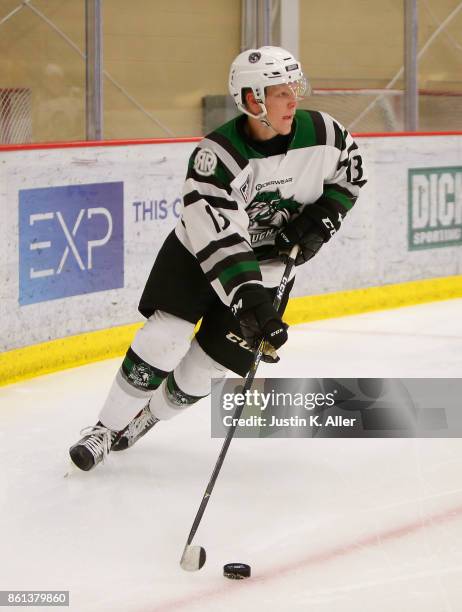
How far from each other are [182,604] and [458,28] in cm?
626

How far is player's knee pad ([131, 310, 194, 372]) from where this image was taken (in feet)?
9.10

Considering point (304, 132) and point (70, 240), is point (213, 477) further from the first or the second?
point (70, 240)

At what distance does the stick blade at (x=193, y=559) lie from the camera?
2.22 m

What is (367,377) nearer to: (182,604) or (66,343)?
(66,343)

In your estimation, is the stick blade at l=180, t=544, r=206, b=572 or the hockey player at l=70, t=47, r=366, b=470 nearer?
the stick blade at l=180, t=544, r=206, b=572

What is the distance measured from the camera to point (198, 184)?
8.51 feet

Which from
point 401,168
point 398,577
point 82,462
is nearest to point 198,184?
point 82,462

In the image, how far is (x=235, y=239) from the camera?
255 cm

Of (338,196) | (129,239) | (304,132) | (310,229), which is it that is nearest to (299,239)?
(310,229)

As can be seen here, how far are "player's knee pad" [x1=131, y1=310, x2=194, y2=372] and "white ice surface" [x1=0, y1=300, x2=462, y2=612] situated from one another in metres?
0.31

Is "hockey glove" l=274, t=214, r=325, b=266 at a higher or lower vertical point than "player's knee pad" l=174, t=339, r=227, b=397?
higher

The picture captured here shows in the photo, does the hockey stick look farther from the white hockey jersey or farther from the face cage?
the face cage

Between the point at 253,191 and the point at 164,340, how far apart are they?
41cm

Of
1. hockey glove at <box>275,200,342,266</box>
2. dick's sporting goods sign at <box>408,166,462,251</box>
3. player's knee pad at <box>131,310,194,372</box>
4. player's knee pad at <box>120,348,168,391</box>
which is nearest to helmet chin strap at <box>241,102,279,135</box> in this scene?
hockey glove at <box>275,200,342,266</box>
